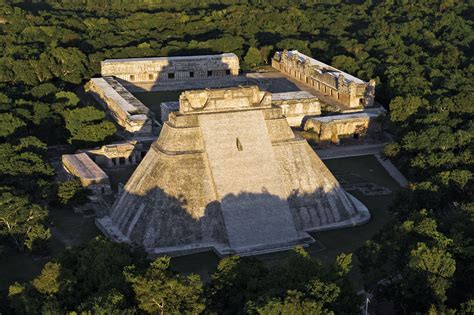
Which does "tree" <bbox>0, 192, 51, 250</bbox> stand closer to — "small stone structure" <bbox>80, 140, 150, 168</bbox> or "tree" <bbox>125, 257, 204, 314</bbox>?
"tree" <bbox>125, 257, 204, 314</bbox>

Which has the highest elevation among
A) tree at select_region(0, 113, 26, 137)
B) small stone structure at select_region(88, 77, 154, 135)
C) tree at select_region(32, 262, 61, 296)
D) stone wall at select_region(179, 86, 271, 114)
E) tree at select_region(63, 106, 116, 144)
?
stone wall at select_region(179, 86, 271, 114)

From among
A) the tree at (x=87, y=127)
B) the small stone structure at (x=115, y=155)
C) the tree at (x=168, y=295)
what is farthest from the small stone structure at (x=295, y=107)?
the tree at (x=168, y=295)

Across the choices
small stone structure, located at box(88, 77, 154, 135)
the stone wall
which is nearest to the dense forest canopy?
small stone structure, located at box(88, 77, 154, 135)

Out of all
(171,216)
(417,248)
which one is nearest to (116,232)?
(171,216)

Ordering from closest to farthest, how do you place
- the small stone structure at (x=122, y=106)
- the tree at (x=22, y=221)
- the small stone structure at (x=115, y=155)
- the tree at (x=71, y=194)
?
1. the tree at (x=22, y=221)
2. the tree at (x=71, y=194)
3. the small stone structure at (x=115, y=155)
4. the small stone structure at (x=122, y=106)

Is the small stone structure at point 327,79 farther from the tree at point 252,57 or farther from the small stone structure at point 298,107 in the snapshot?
the small stone structure at point 298,107
